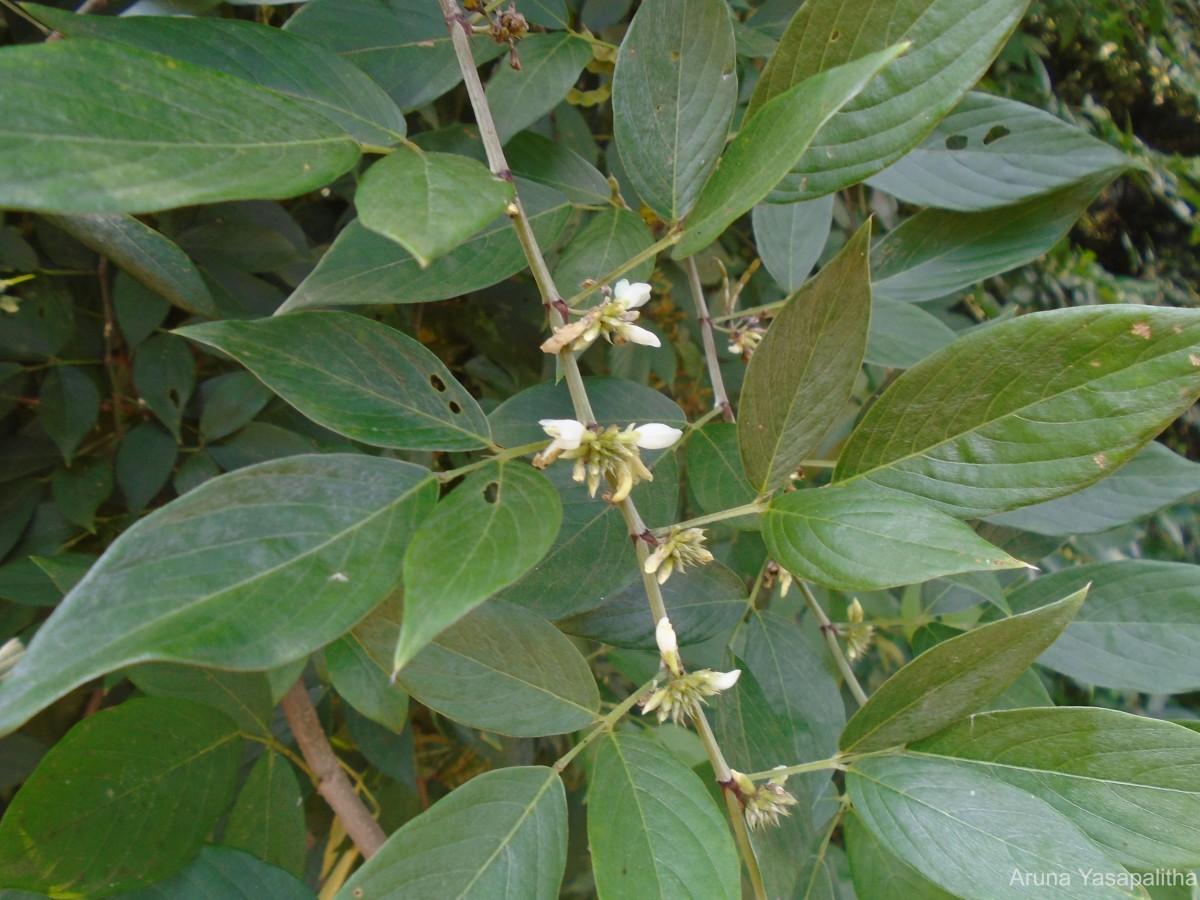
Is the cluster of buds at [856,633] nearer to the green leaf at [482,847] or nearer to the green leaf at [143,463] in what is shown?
the green leaf at [482,847]

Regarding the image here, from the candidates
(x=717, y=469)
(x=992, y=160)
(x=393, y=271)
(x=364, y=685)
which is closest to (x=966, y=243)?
(x=992, y=160)

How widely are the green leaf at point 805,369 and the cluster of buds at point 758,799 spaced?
21 cm

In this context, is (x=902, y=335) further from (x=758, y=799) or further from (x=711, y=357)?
(x=758, y=799)

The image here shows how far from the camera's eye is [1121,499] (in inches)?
30.9

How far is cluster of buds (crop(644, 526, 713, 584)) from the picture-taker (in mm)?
504

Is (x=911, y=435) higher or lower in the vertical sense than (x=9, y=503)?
higher

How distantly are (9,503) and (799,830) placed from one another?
37.6 inches

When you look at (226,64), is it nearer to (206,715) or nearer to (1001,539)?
A: (206,715)

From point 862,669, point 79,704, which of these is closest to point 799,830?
point 862,669

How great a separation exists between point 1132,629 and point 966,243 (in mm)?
424

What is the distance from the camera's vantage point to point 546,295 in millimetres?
522

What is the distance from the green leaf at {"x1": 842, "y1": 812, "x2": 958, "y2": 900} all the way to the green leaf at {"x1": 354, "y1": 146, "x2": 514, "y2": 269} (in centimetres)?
51

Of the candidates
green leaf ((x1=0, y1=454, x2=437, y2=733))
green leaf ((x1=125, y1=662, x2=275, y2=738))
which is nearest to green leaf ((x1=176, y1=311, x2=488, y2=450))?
green leaf ((x1=0, y1=454, x2=437, y2=733))

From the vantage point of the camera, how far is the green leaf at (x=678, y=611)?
623 millimetres
